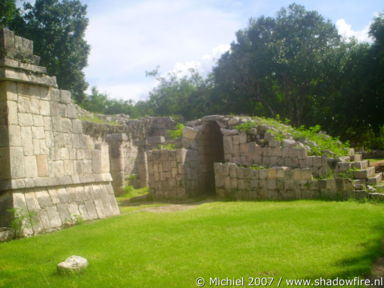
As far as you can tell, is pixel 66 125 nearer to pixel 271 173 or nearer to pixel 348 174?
pixel 271 173

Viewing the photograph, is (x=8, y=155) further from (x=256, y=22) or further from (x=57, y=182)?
(x=256, y=22)

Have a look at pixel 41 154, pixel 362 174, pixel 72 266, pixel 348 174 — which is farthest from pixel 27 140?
pixel 362 174

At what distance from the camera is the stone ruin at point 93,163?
7133 mm

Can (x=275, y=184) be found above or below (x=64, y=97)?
below

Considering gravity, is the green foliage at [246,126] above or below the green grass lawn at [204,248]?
above

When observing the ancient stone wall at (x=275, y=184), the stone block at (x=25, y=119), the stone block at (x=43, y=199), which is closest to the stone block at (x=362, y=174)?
the ancient stone wall at (x=275, y=184)

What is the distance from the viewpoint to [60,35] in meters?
25.8

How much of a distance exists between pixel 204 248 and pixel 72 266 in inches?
74.0

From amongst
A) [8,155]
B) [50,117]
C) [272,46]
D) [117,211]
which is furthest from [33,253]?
[272,46]

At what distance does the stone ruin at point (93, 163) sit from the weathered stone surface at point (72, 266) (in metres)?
2.56

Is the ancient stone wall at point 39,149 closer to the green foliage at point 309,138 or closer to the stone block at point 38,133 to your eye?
the stone block at point 38,133

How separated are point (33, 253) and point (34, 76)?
3.59 meters

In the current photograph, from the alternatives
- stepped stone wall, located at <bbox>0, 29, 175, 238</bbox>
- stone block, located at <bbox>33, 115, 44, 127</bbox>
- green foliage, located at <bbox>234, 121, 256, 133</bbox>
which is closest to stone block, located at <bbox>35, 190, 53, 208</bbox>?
stepped stone wall, located at <bbox>0, 29, 175, 238</bbox>

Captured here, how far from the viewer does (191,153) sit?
13.9 m
